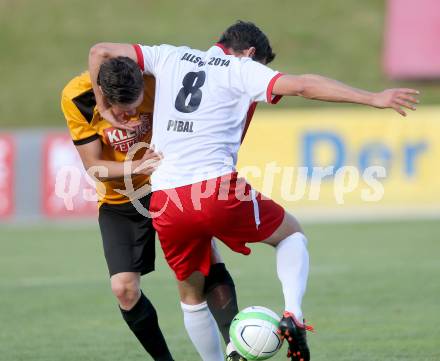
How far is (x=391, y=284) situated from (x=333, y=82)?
5.05 meters

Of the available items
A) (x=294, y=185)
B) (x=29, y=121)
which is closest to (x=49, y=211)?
(x=294, y=185)

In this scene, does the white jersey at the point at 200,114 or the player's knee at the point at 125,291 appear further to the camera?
the player's knee at the point at 125,291

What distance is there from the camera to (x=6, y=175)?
17.1m

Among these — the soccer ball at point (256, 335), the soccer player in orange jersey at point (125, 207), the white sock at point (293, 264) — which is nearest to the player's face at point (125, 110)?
the soccer player in orange jersey at point (125, 207)

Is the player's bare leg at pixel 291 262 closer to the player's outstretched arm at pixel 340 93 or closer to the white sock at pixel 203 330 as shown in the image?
the white sock at pixel 203 330

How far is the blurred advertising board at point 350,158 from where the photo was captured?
55.1ft

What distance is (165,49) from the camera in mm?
6062

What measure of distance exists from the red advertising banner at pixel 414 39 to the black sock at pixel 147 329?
1819 centimetres

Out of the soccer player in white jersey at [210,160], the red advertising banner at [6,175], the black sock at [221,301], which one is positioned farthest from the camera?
the red advertising banner at [6,175]

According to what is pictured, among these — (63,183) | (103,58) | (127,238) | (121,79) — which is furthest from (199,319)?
(63,183)

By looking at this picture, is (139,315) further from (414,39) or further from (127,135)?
(414,39)

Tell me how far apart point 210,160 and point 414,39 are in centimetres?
1877

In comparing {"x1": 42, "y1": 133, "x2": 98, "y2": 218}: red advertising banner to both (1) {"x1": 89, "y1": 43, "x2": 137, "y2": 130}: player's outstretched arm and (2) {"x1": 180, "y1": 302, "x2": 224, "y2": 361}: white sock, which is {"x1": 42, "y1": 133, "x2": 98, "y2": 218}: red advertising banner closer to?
(2) {"x1": 180, "y1": 302, "x2": 224, "y2": 361}: white sock

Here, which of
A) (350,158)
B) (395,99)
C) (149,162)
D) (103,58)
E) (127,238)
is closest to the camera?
(395,99)
